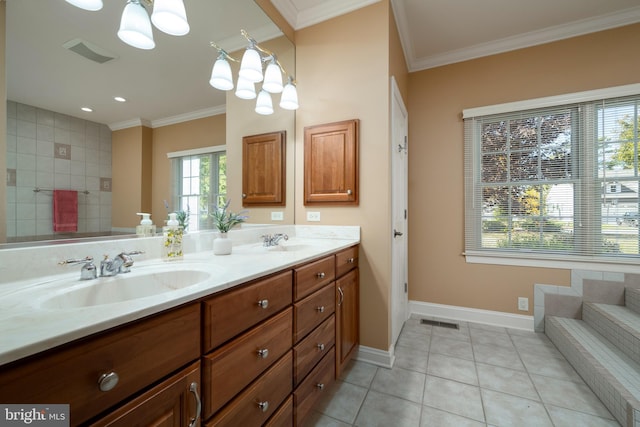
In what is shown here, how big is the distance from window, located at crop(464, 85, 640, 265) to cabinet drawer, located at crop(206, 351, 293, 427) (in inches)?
90.9

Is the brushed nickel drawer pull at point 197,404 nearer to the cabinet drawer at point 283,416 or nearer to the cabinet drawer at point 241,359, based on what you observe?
the cabinet drawer at point 241,359

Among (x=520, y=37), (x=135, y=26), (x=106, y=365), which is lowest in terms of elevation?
(x=106, y=365)

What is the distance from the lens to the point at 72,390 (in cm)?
47

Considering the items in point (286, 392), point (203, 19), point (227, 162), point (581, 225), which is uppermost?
point (203, 19)

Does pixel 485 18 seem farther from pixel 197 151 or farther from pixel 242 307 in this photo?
pixel 242 307

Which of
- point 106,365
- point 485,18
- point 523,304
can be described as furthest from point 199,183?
point 523,304

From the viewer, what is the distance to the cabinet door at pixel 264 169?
1.91 metres

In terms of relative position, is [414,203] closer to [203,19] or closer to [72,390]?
[203,19]

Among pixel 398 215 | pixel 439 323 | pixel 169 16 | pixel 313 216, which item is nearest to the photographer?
pixel 169 16

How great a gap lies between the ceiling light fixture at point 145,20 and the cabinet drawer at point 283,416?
1.67m

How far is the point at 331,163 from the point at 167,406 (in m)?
1.74

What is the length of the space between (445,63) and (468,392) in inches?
119

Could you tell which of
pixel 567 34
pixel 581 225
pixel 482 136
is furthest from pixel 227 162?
pixel 567 34

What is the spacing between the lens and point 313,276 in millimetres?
1312
